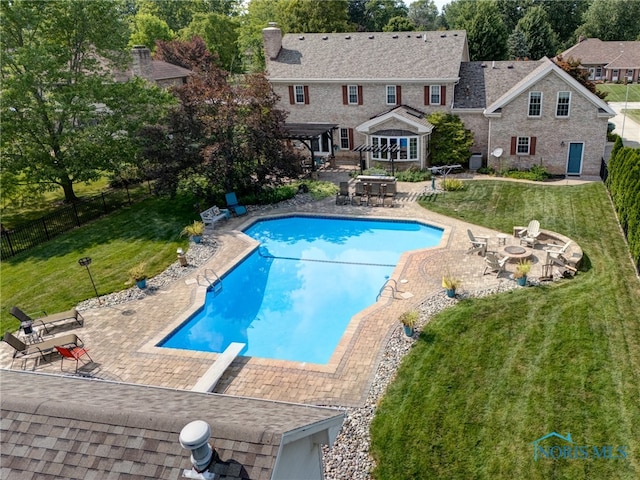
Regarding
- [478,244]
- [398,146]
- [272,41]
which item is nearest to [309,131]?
[398,146]

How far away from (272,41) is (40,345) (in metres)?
29.3

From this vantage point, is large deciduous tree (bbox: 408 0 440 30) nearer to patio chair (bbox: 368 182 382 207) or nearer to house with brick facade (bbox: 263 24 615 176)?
house with brick facade (bbox: 263 24 615 176)

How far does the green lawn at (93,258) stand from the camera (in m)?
19.9

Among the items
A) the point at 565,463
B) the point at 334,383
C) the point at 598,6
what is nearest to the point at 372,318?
the point at 334,383

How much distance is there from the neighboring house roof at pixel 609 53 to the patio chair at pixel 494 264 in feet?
210

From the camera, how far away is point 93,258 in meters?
23.0

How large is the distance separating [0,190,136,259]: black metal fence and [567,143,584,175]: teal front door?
91.2ft

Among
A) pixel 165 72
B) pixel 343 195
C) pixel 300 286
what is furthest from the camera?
pixel 165 72

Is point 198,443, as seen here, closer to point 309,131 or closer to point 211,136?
point 211,136

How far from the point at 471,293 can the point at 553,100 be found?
18.0 metres

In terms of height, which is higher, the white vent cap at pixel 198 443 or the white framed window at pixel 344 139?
the white vent cap at pixel 198 443

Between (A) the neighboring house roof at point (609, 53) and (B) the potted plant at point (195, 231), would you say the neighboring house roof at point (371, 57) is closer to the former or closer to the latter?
(B) the potted plant at point (195, 231)

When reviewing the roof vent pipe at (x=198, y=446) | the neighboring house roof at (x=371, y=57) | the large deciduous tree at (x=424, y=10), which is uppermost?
the large deciduous tree at (x=424, y=10)
